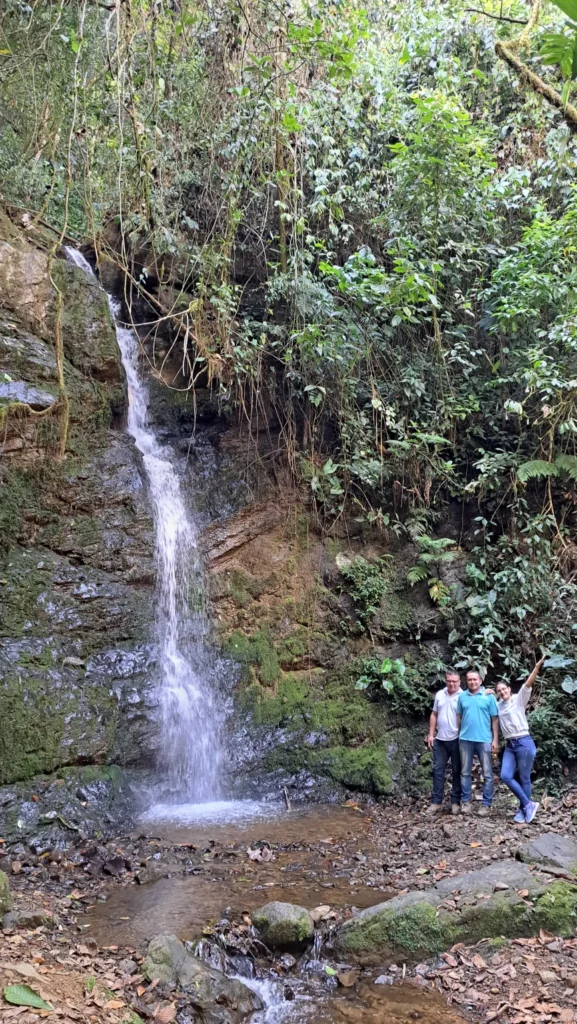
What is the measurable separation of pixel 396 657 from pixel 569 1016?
590 cm

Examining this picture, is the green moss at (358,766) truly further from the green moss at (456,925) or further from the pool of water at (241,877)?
the green moss at (456,925)

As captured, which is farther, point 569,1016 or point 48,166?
point 48,166

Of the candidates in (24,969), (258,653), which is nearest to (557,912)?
(24,969)

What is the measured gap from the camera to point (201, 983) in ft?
13.2

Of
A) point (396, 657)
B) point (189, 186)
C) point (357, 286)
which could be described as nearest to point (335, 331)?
point (357, 286)

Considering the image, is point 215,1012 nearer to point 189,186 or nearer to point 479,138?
point 189,186

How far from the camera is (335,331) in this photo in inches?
381

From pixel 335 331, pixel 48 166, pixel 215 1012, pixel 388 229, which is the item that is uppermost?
pixel 48 166

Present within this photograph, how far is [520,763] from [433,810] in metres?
1.39

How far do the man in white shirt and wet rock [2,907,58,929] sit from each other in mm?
4277

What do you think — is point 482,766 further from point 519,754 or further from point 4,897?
point 4,897

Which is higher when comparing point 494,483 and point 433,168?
point 433,168

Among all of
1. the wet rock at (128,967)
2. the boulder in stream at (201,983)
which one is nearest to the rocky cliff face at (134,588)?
the wet rock at (128,967)

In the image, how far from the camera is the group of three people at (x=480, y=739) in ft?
21.7
